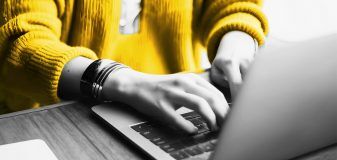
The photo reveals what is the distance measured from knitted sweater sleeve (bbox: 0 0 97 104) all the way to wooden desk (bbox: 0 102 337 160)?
0.08 metres

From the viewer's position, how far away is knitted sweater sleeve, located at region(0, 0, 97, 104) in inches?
27.3

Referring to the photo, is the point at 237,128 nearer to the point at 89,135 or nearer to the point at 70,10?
the point at 89,135

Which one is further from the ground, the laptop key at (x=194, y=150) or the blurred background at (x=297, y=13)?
the blurred background at (x=297, y=13)

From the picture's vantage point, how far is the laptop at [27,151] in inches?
18.6

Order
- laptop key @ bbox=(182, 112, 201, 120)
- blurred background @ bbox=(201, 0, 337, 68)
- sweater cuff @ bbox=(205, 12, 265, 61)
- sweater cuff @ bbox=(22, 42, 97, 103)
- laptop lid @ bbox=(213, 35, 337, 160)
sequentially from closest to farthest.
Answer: laptop lid @ bbox=(213, 35, 337, 160) → laptop key @ bbox=(182, 112, 201, 120) → sweater cuff @ bbox=(22, 42, 97, 103) → sweater cuff @ bbox=(205, 12, 265, 61) → blurred background @ bbox=(201, 0, 337, 68)

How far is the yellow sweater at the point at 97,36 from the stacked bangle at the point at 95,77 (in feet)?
0.18

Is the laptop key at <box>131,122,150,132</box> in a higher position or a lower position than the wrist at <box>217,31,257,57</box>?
lower

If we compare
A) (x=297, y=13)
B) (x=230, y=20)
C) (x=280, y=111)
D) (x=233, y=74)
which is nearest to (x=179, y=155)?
(x=280, y=111)

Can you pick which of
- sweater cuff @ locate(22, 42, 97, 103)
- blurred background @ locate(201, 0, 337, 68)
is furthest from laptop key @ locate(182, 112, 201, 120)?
blurred background @ locate(201, 0, 337, 68)

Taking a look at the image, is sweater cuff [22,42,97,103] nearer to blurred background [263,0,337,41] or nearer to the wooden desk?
the wooden desk

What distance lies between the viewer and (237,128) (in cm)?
37

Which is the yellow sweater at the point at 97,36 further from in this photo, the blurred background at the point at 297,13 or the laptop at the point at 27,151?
the blurred background at the point at 297,13

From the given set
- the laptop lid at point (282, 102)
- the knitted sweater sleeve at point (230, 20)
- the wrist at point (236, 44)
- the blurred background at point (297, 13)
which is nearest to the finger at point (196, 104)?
the laptop lid at point (282, 102)

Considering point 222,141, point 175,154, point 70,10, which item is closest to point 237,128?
point 222,141
